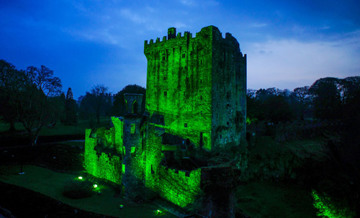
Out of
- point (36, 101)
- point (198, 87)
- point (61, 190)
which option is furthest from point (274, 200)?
point (36, 101)

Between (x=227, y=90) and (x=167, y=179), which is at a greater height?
(x=227, y=90)

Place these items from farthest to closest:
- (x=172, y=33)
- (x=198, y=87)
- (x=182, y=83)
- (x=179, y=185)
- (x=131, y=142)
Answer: (x=172, y=33)
(x=182, y=83)
(x=198, y=87)
(x=131, y=142)
(x=179, y=185)

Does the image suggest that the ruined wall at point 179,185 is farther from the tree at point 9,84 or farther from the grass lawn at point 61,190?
the tree at point 9,84

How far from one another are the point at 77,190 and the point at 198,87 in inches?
670

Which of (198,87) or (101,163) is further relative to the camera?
(198,87)

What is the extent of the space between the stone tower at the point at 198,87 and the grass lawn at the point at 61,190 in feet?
36.2

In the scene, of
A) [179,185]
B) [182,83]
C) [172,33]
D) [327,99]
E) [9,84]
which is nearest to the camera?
[179,185]

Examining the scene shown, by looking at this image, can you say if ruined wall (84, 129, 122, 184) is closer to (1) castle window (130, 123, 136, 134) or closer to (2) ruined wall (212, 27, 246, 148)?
(1) castle window (130, 123, 136, 134)

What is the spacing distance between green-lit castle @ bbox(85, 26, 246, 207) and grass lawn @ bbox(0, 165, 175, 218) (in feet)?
5.51

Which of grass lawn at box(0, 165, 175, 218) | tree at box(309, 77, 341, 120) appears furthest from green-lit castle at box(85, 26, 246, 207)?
tree at box(309, 77, 341, 120)

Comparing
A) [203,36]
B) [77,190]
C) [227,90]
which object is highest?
[203,36]

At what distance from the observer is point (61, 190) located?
18203 millimetres

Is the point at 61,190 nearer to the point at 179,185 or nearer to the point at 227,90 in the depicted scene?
the point at 179,185

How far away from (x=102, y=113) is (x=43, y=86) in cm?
5573
